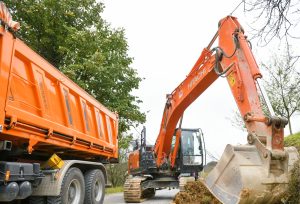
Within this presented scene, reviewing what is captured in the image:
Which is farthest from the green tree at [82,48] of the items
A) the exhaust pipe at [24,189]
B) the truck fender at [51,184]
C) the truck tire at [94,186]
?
the exhaust pipe at [24,189]

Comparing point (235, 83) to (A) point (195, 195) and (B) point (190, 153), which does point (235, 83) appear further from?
(B) point (190, 153)

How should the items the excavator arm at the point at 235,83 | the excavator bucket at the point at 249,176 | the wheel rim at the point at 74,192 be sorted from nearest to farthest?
the excavator bucket at the point at 249,176 < the excavator arm at the point at 235,83 < the wheel rim at the point at 74,192

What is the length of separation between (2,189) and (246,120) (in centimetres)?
386

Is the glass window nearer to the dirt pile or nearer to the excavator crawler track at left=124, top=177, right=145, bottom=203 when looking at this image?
the excavator crawler track at left=124, top=177, right=145, bottom=203

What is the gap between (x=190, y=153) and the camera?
13969 millimetres

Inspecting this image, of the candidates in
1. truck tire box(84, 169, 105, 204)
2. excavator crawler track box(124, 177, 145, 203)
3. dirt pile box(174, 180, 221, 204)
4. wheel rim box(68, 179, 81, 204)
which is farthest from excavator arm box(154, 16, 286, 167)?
wheel rim box(68, 179, 81, 204)

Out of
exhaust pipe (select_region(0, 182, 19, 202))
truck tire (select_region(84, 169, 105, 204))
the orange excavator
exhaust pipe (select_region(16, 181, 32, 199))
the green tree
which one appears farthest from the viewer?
the green tree

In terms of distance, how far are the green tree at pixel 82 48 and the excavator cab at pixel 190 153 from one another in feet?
16.4

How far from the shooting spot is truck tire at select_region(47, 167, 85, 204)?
6.67 metres

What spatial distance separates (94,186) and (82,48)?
34.0 ft

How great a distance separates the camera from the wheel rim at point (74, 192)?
7.34 m

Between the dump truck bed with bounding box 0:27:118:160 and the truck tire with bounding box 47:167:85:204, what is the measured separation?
517 millimetres

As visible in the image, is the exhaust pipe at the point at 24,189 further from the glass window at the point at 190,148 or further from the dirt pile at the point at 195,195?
the glass window at the point at 190,148

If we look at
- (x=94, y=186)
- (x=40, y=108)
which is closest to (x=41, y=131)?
(x=40, y=108)
